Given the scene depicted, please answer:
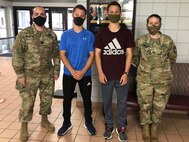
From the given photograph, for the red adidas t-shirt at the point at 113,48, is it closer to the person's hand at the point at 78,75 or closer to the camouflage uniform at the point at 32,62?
the person's hand at the point at 78,75

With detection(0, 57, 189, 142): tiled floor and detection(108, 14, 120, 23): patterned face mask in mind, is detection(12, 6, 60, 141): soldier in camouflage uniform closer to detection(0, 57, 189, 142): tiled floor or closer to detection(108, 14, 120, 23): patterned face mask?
detection(0, 57, 189, 142): tiled floor

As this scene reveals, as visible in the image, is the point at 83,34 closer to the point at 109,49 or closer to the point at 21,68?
the point at 109,49

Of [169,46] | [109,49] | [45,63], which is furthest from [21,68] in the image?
[169,46]

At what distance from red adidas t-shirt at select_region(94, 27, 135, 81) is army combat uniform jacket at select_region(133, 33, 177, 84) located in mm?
179

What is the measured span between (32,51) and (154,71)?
1.40 metres

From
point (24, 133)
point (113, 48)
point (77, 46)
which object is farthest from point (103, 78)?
point (24, 133)

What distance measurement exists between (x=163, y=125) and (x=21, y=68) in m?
2.04

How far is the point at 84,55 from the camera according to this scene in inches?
101

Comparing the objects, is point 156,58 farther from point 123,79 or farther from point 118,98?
point 118,98

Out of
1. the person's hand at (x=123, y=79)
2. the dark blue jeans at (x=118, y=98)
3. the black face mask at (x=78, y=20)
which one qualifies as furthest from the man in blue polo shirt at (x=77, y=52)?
the person's hand at (x=123, y=79)

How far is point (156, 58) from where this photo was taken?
8.09 ft

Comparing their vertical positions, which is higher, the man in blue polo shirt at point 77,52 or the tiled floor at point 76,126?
the man in blue polo shirt at point 77,52

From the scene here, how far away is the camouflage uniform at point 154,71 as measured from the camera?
2459mm

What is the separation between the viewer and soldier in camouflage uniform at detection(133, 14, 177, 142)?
2449mm
